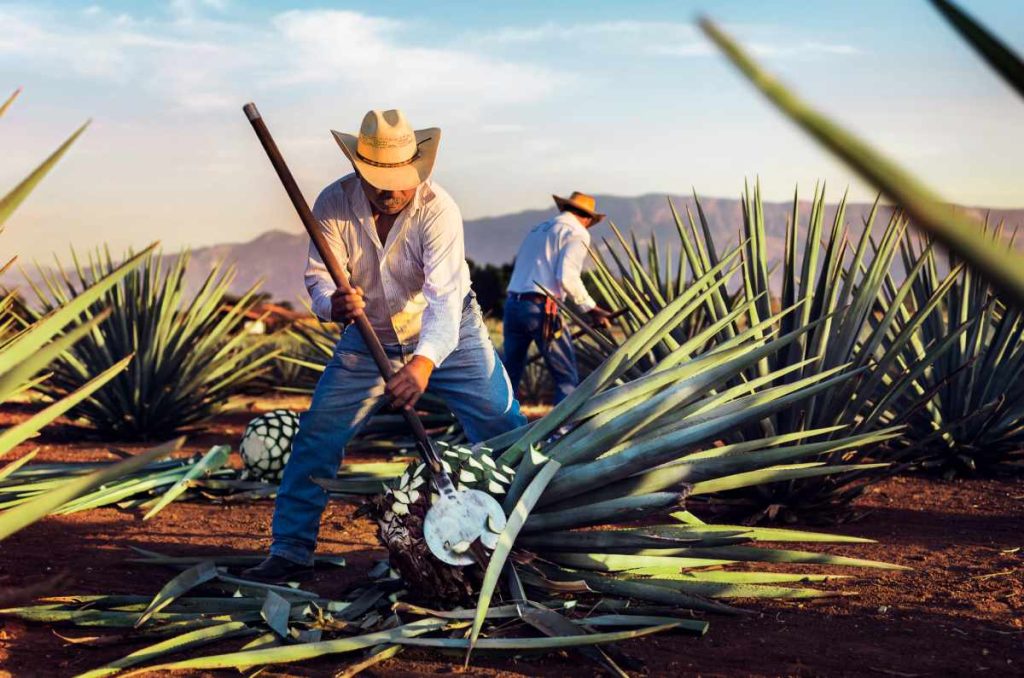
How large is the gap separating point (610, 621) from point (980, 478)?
3.71 m

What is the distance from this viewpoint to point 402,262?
160 inches

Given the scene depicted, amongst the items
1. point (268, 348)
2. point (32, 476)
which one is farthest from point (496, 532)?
point (268, 348)

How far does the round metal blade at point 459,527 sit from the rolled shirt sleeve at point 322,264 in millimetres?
1235

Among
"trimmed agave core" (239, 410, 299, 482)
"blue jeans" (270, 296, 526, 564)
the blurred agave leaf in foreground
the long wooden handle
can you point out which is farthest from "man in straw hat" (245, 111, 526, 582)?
the blurred agave leaf in foreground

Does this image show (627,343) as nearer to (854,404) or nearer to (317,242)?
(317,242)

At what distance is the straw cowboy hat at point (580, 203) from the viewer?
8.20m

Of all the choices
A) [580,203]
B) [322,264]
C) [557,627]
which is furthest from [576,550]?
[580,203]

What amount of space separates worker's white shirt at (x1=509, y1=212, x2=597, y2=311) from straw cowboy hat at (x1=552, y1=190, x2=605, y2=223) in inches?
13.0

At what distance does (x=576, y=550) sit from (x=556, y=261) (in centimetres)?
464

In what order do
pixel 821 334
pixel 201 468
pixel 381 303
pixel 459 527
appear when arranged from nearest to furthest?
pixel 459 527
pixel 381 303
pixel 821 334
pixel 201 468

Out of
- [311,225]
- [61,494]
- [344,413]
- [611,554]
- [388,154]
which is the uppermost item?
[388,154]

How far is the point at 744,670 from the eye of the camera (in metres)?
2.79

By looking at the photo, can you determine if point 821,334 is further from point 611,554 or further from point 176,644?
point 176,644

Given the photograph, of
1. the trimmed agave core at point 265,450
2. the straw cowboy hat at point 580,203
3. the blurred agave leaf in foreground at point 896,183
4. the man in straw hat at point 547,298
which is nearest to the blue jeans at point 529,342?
the man in straw hat at point 547,298
